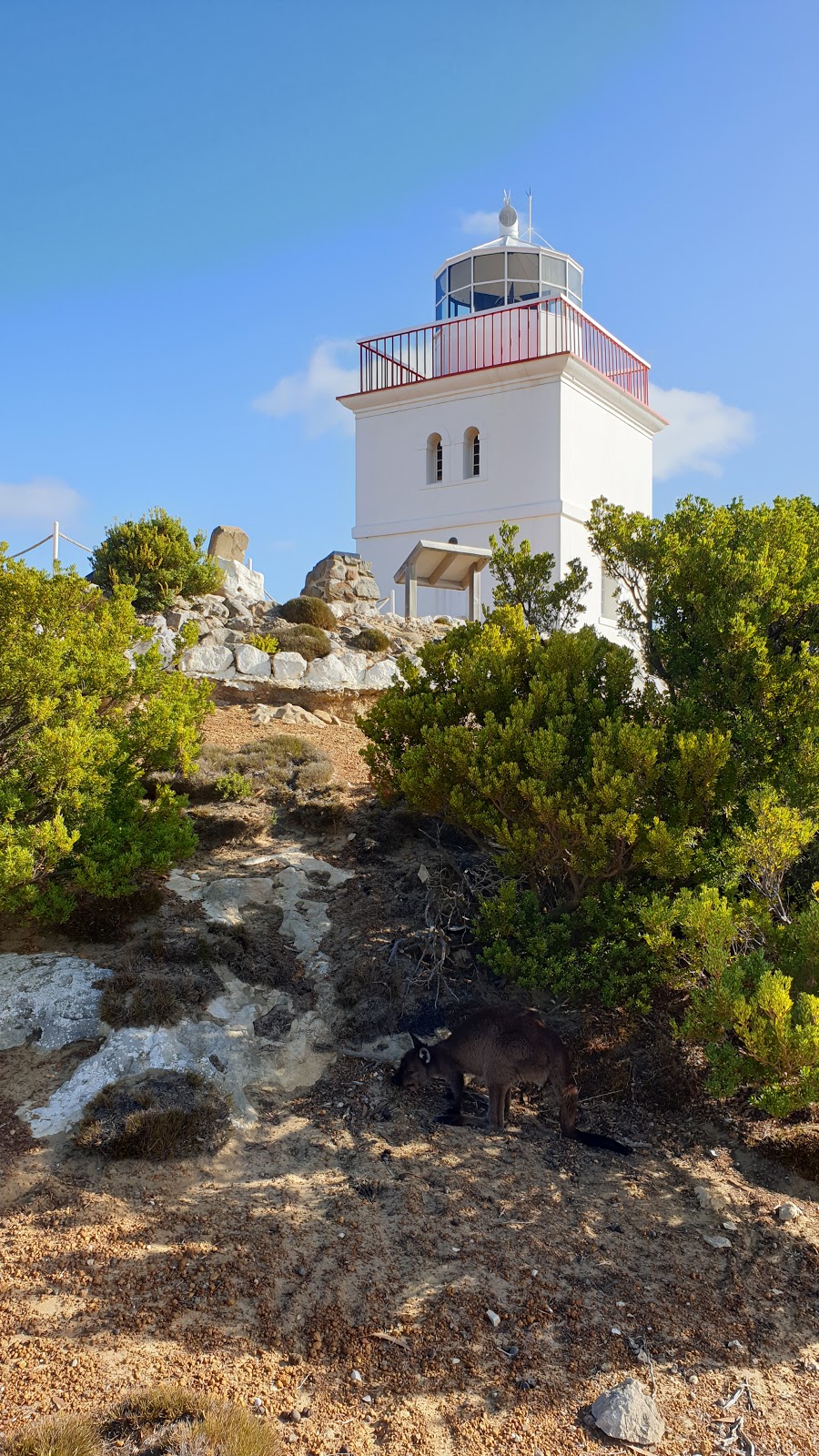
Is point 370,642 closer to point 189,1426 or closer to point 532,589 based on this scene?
point 532,589

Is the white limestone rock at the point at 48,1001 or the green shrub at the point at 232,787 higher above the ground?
the green shrub at the point at 232,787

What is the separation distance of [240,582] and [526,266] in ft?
51.3

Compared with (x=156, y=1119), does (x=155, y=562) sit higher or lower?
higher

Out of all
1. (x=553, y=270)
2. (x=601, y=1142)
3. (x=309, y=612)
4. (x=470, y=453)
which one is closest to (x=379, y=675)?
(x=309, y=612)

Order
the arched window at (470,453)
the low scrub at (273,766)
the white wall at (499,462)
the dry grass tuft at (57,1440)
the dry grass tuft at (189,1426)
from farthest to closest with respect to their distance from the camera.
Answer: the arched window at (470,453), the white wall at (499,462), the low scrub at (273,766), the dry grass tuft at (189,1426), the dry grass tuft at (57,1440)

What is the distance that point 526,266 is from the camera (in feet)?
97.2

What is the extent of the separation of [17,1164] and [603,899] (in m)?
4.76

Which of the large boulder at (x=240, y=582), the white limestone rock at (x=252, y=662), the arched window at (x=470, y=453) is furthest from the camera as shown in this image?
the arched window at (x=470, y=453)

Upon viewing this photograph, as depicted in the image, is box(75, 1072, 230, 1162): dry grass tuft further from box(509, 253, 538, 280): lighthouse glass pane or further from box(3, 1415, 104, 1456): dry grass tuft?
box(509, 253, 538, 280): lighthouse glass pane

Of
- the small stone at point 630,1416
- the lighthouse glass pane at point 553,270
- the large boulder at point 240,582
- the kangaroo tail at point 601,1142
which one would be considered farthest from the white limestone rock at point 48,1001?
the lighthouse glass pane at point 553,270

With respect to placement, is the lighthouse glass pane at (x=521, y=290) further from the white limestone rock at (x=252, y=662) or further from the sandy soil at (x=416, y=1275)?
the sandy soil at (x=416, y=1275)

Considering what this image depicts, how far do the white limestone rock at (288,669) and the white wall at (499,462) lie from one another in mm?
9992

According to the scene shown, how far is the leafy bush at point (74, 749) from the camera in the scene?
7.62m

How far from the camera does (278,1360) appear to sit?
4812 mm
